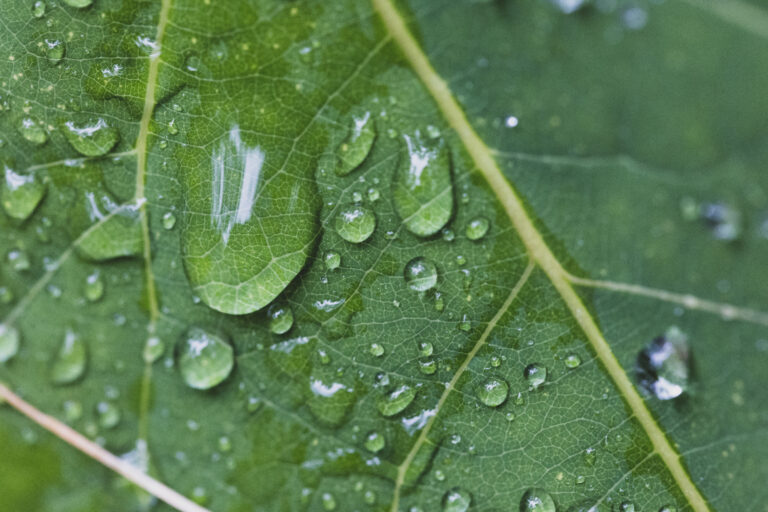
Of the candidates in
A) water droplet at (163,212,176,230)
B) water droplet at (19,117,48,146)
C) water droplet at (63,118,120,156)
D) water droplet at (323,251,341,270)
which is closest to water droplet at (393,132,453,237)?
water droplet at (323,251,341,270)

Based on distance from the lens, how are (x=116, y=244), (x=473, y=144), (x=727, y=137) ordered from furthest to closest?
(x=116, y=244), (x=473, y=144), (x=727, y=137)

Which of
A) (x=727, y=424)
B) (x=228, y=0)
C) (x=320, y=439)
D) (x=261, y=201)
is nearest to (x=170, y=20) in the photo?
(x=228, y=0)

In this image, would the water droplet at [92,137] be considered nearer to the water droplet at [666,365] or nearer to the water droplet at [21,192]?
the water droplet at [21,192]

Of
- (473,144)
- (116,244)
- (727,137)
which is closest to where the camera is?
(727,137)

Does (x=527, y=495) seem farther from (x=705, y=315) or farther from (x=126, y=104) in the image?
(x=126, y=104)

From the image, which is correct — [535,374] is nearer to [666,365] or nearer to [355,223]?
[666,365]

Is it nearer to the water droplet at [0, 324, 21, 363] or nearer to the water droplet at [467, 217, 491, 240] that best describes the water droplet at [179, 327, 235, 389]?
the water droplet at [0, 324, 21, 363]

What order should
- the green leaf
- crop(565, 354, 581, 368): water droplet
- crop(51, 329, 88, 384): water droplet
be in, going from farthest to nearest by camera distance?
crop(51, 329, 88, 384): water droplet → crop(565, 354, 581, 368): water droplet → the green leaf
